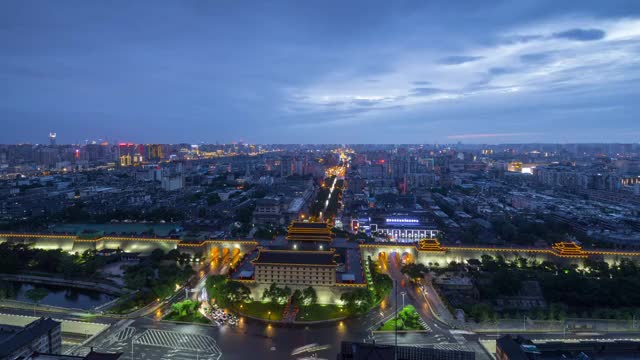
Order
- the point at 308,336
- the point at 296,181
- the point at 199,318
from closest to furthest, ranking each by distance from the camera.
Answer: the point at 308,336 → the point at 199,318 → the point at 296,181

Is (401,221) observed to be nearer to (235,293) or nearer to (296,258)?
(296,258)

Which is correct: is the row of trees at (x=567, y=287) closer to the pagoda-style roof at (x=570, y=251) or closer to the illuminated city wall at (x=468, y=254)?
the pagoda-style roof at (x=570, y=251)

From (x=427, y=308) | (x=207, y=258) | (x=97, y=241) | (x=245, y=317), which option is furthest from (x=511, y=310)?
(x=97, y=241)

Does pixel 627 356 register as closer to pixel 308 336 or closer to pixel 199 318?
pixel 308 336

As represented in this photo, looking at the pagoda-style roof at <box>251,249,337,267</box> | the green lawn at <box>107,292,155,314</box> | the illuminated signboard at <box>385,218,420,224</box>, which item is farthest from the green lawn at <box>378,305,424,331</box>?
the illuminated signboard at <box>385,218,420,224</box>

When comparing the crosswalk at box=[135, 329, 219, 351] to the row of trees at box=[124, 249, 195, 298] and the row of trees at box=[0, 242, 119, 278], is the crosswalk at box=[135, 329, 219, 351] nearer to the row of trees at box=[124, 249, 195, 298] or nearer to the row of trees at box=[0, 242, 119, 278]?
the row of trees at box=[124, 249, 195, 298]

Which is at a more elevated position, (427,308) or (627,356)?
(627,356)

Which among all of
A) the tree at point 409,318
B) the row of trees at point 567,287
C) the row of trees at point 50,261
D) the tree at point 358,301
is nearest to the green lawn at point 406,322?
the tree at point 409,318
